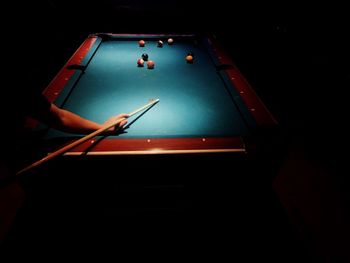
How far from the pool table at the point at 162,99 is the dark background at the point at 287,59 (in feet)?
1.12

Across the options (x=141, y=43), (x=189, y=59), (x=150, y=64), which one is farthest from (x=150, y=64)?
(x=141, y=43)

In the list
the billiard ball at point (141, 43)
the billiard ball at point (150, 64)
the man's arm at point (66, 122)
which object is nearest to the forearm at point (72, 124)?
the man's arm at point (66, 122)

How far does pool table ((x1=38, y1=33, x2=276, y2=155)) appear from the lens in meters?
1.40

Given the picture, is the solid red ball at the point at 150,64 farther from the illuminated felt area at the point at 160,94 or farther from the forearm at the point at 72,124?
the forearm at the point at 72,124

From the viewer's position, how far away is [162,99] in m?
1.94

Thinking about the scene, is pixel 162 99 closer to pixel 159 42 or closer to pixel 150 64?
pixel 150 64

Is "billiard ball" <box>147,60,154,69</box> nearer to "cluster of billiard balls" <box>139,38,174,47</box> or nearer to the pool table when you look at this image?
the pool table

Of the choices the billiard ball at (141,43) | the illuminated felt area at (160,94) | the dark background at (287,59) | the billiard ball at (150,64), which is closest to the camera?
the illuminated felt area at (160,94)

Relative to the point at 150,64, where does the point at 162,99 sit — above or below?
below

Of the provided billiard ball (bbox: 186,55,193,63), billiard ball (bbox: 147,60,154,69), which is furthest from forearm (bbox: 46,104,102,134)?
billiard ball (bbox: 186,55,193,63)

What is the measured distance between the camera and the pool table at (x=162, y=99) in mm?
1401

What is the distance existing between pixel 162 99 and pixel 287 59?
3.30 metres

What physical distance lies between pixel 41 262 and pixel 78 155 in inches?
40.7

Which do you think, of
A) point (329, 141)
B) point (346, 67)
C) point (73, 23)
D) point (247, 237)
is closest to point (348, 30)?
point (346, 67)
